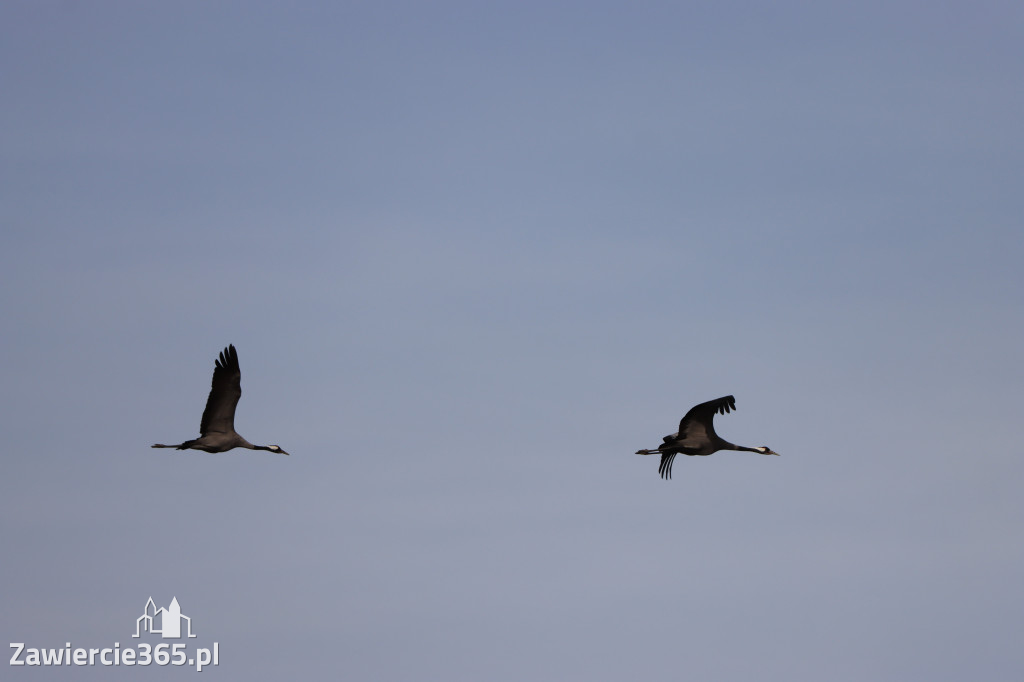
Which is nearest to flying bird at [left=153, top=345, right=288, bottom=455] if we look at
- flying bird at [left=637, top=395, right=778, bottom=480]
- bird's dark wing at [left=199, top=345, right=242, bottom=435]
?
bird's dark wing at [left=199, top=345, right=242, bottom=435]

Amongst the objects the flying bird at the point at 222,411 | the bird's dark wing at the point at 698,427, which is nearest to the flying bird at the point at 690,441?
the bird's dark wing at the point at 698,427

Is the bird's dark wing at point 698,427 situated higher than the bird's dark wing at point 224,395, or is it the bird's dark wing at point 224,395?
the bird's dark wing at point 224,395

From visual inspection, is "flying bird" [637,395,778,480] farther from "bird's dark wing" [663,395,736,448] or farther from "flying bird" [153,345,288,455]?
"flying bird" [153,345,288,455]

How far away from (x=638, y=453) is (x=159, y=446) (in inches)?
780

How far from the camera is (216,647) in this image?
275ft

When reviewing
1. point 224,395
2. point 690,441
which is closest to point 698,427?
point 690,441

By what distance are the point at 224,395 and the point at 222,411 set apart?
0.82 metres

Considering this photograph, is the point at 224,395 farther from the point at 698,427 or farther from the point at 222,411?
the point at 698,427

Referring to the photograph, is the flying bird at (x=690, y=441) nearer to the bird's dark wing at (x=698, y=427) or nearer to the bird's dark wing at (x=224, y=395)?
the bird's dark wing at (x=698, y=427)

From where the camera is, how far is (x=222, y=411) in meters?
73.2

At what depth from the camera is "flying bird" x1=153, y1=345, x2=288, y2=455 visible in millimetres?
72500

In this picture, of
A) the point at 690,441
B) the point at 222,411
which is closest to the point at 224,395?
the point at 222,411

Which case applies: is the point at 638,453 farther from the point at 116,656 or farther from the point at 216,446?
the point at 116,656

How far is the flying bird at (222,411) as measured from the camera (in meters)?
72.5
